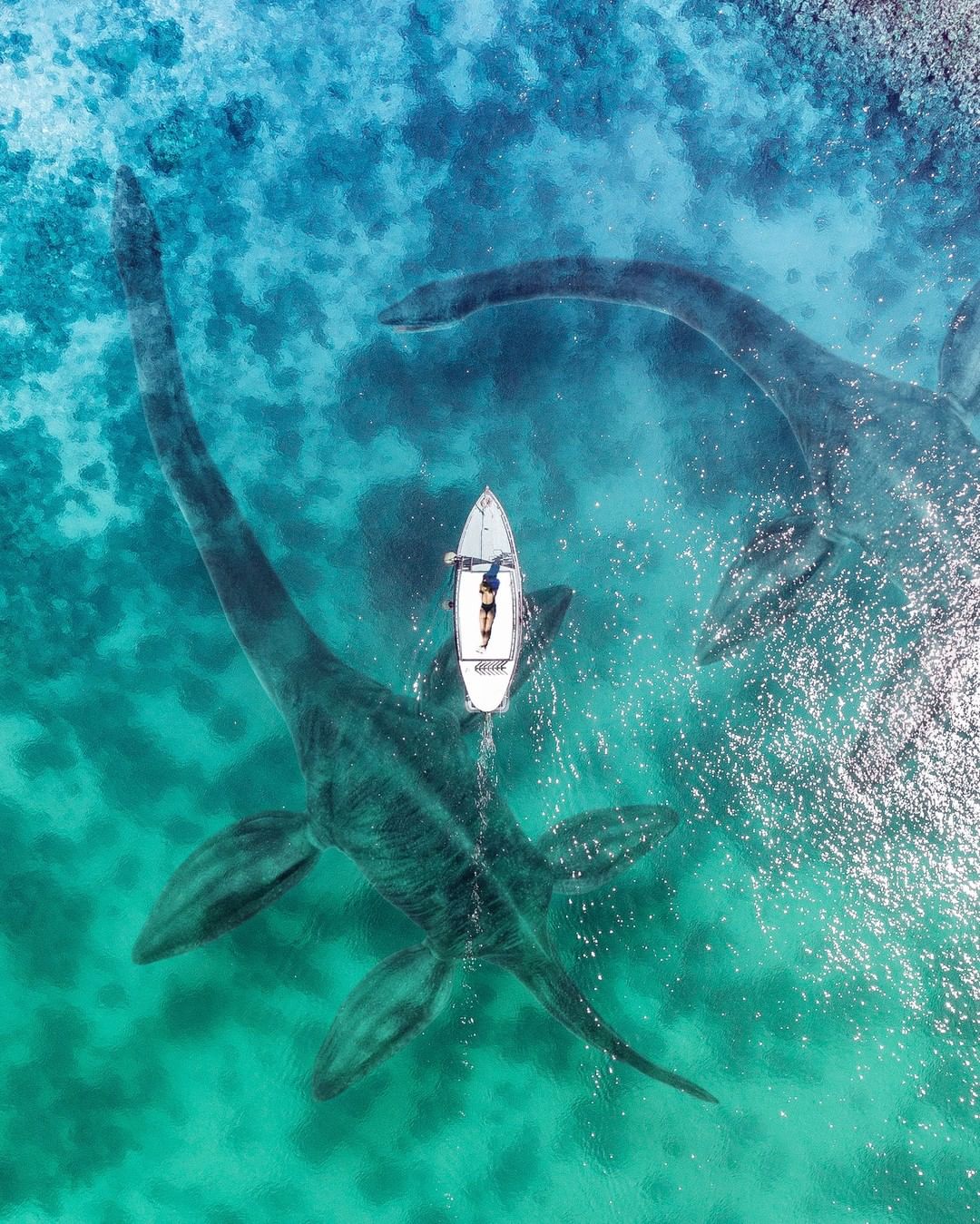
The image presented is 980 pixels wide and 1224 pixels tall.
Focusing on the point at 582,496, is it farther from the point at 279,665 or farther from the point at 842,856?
the point at 842,856

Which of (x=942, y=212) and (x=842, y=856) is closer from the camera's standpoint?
(x=842, y=856)

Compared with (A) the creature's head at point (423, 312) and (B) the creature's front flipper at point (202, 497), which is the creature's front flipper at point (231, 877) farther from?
(A) the creature's head at point (423, 312)

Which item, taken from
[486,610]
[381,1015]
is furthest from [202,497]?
[381,1015]

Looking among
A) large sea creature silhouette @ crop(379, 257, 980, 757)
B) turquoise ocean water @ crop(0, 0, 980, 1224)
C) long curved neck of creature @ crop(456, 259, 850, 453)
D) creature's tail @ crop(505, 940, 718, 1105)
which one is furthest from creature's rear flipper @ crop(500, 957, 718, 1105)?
long curved neck of creature @ crop(456, 259, 850, 453)

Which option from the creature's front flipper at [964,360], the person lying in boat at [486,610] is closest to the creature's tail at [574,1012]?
the person lying in boat at [486,610]

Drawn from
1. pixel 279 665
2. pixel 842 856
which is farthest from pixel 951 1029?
pixel 279 665

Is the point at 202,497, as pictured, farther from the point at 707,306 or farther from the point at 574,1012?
the point at 574,1012

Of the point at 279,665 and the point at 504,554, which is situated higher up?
the point at 504,554
